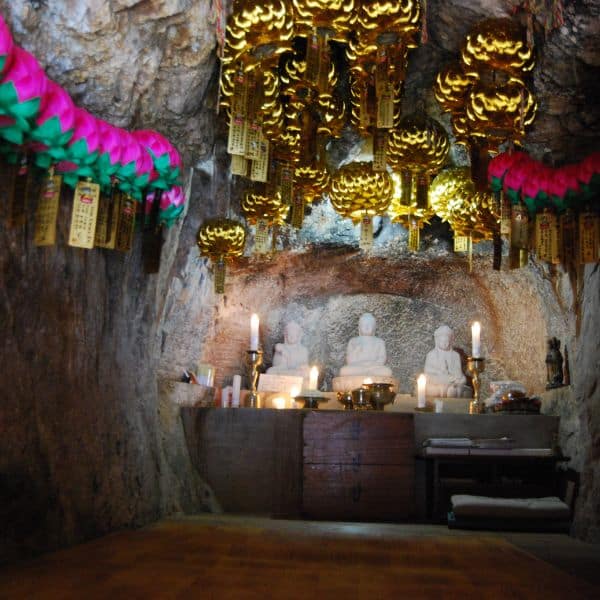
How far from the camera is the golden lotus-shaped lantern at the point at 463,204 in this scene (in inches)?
214

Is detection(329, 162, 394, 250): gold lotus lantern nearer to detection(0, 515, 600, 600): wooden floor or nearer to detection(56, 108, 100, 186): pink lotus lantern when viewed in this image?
detection(56, 108, 100, 186): pink lotus lantern

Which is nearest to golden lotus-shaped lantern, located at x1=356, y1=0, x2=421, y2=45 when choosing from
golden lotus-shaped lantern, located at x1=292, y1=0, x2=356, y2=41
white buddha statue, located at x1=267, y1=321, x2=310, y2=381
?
golden lotus-shaped lantern, located at x1=292, y1=0, x2=356, y2=41

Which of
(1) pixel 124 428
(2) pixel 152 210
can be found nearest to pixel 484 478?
(1) pixel 124 428

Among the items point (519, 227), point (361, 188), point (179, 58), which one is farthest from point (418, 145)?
point (179, 58)

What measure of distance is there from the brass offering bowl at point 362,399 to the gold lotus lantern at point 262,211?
4.46 feet

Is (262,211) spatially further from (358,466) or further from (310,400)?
(358,466)

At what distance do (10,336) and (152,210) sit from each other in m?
1.46

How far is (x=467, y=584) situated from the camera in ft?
9.36

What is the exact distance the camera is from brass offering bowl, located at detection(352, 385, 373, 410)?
229 inches

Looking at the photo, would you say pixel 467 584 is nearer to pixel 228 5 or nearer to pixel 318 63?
pixel 318 63

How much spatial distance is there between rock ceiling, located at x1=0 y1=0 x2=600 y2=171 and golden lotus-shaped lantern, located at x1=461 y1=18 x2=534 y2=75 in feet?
0.52

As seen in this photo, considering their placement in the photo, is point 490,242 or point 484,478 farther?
point 490,242

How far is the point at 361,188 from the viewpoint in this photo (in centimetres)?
535

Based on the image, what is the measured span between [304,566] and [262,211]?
10.9 feet
